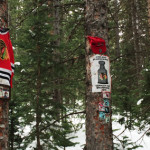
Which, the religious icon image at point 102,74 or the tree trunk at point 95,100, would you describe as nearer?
the tree trunk at point 95,100

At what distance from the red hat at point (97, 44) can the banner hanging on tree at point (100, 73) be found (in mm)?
106

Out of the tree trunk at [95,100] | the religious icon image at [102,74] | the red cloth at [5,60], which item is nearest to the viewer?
the tree trunk at [95,100]

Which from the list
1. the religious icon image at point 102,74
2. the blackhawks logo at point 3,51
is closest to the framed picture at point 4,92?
the blackhawks logo at point 3,51

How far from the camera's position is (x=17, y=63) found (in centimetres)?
637

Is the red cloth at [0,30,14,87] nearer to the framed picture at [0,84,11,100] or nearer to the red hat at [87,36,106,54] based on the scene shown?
the framed picture at [0,84,11,100]

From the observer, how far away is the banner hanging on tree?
383 cm

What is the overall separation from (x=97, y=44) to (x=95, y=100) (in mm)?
1110

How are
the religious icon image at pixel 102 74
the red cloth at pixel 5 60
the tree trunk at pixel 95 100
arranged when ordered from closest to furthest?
the tree trunk at pixel 95 100
the red cloth at pixel 5 60
the religious icon image at pixel 102 74

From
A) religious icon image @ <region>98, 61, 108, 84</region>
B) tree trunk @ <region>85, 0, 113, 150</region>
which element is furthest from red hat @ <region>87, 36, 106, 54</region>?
religious icon image @ <region>98, 61, 108, 84</region>

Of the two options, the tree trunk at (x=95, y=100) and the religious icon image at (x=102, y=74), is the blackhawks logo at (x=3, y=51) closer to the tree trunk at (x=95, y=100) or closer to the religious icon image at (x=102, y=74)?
the tree trunk at (x=95, y=100)

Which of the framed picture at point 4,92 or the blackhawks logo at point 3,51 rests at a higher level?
the blackhawks logo at point 3,51

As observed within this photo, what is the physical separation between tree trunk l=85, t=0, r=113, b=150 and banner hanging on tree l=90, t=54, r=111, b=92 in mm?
98

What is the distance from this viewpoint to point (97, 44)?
3.93 m

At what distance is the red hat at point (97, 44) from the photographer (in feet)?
12.8
